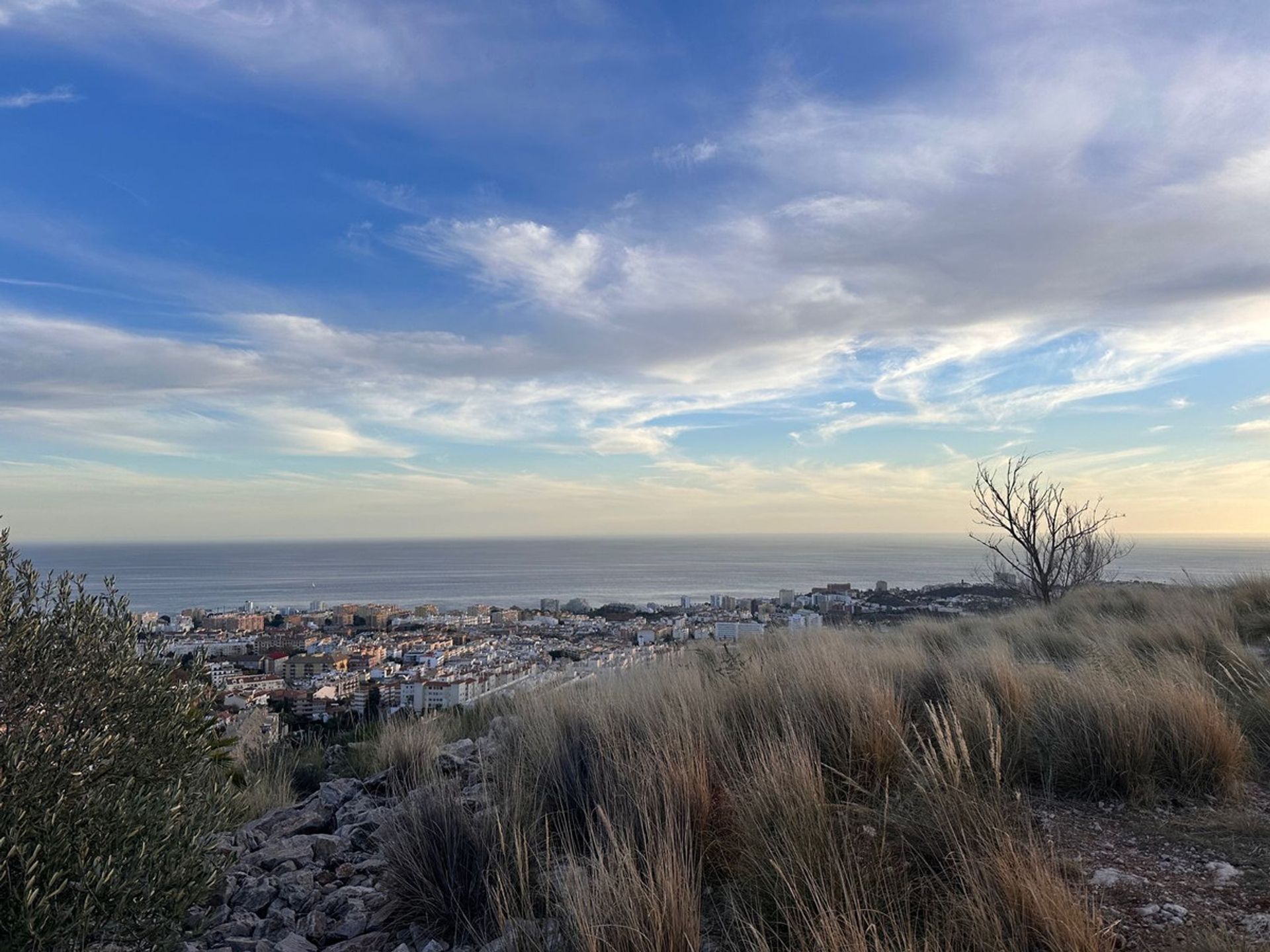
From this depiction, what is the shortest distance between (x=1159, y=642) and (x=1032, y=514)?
9772mm

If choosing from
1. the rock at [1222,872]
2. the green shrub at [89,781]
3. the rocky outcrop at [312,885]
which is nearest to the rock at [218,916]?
the rocky outcrop at [312,885]

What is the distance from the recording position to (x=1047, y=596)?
57.6ft

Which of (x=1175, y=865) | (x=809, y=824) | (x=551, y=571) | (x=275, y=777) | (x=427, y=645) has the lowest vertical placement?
(x=551, y=571)

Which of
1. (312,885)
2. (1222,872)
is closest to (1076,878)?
(1222,872)

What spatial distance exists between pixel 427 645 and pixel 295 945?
13887 millimetres

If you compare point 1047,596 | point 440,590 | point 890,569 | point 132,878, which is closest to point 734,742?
point 132,878

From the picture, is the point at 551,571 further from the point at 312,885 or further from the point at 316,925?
the point at 316,925

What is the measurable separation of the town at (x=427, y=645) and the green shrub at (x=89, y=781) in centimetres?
61

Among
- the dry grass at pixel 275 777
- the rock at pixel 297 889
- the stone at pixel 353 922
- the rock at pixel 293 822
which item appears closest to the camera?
the stone at pixel 353 922

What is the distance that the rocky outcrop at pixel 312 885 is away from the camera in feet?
12.5

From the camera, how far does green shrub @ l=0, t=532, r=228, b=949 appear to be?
2914 millimetres

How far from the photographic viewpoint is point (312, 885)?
4520mm

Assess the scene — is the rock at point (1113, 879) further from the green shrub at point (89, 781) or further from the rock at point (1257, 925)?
the green shrub at point (89, 781)

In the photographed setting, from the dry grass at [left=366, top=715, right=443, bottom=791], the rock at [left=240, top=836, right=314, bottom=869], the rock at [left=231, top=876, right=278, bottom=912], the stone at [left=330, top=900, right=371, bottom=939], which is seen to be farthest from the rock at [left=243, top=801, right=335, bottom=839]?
the stone at [left=330, top=900, right=371, bottom=939]
